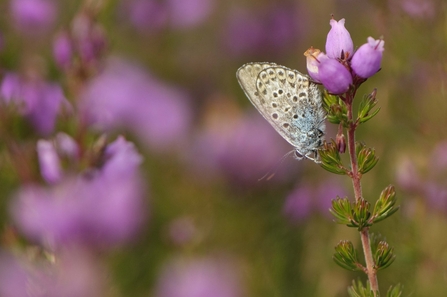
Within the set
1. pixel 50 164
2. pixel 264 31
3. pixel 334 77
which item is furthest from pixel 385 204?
pixel 264 31

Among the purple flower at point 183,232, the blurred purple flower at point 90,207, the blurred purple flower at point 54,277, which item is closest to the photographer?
the blurred purple flower at point 54,277

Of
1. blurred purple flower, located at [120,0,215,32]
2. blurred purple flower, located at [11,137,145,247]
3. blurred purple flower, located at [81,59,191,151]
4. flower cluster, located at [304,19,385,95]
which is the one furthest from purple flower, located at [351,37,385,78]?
blurred purple flower, located at [120,0,215,32]

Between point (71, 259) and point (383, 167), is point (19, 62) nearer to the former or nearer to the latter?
point (71, 259)

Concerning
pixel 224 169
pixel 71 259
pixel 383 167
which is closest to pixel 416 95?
pixel 383 167

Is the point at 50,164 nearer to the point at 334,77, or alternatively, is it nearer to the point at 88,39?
the point at 88,39

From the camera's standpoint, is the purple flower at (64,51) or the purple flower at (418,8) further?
the purple flower at (418,8)

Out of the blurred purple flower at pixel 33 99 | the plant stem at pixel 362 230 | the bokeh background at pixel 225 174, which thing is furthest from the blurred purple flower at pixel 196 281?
the plant stem at pixel 362 230

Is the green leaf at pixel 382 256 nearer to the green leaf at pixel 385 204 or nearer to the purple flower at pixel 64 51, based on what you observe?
the green leaf at pixel 385 204
